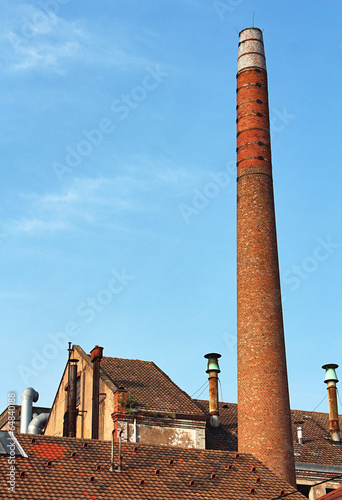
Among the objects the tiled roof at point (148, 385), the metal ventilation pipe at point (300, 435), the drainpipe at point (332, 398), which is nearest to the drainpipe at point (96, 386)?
the tiled roof at point (148, 385)

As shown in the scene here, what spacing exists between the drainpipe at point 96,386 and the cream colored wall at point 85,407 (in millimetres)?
145

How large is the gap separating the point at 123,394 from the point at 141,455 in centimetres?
507

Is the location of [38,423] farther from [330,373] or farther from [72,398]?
[330,373]

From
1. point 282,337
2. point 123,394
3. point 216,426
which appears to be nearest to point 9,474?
point 123,394

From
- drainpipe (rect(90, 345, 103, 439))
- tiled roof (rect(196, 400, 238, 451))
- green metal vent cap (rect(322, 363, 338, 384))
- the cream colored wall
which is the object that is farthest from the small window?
green metal vent cap (rect(322, 363, 338, 384))

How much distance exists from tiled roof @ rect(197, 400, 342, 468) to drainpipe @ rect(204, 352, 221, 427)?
39 cm

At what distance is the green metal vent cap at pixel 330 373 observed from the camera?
1131 inches

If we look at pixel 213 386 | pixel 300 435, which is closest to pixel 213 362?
pixel 213 386

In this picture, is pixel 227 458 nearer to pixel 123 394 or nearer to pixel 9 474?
pixel 123 394

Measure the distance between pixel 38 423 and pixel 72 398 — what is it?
4.06 meters

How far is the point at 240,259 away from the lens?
75.0 feet

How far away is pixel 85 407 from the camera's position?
80.9ft

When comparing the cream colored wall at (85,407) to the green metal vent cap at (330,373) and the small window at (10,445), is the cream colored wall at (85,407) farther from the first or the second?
the green metal vent cap at (330,373)

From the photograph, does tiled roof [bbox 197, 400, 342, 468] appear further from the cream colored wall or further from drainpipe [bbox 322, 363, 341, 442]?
the cream colored wall
